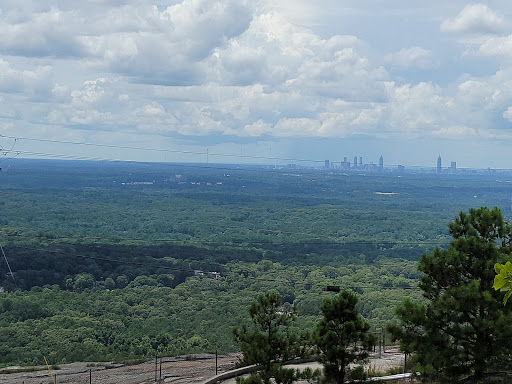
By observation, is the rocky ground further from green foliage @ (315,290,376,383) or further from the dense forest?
green foliage @ (315,290,376,383)

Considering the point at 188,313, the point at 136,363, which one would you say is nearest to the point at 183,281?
the point at 188,313

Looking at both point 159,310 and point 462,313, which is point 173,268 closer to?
point 159,310

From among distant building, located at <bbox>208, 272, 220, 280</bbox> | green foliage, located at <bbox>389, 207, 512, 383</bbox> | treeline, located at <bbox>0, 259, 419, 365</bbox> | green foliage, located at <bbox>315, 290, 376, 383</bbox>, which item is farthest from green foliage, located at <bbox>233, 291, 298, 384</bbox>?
distant building, located at <bbox>208, 272, 220, 280</bbox>

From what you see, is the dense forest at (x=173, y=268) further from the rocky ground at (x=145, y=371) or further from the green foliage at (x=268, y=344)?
the green foliage at (x=268, y=344)

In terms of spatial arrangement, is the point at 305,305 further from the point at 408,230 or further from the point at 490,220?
the point at 408,230

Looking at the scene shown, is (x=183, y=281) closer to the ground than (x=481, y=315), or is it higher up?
closer to the ground

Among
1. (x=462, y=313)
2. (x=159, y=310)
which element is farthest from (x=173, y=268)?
(x=462, y=313)

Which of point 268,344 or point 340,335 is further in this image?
point 268,344
